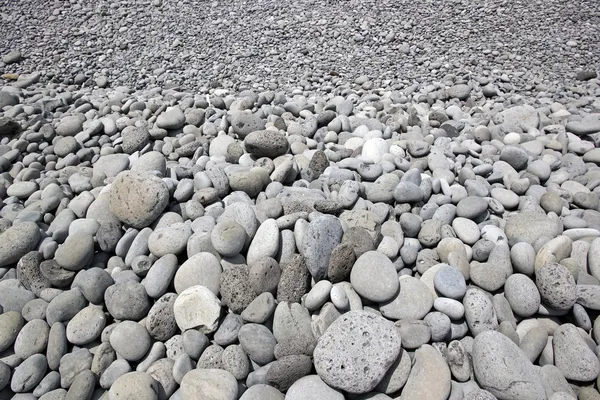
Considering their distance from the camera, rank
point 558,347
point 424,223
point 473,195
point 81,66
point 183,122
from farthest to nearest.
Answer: point 81,66, point 183,122, point 473,195, point 424,223, point 558,347

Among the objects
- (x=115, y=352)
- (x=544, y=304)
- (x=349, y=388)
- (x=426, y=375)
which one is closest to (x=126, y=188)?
(x=115, y=352)

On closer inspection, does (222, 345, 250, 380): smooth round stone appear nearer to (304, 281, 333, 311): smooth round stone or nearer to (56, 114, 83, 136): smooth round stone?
(304, 281, 333, 311): smooth round stone

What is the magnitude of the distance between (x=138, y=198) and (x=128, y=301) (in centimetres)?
72

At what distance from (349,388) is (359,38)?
525 centimetres

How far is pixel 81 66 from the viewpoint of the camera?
5879 millimetres

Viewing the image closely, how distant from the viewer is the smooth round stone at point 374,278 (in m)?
2.33

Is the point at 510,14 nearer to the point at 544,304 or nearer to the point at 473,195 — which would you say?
the point at 473,195

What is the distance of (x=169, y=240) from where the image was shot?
8.59 ft

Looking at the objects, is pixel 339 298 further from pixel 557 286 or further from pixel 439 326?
pixel 557 286

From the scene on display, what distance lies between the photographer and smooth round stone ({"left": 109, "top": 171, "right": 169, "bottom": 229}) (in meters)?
2.77

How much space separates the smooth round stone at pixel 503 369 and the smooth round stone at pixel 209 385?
127cm

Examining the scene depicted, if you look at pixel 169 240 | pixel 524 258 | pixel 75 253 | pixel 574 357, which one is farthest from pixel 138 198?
pixel 574 357

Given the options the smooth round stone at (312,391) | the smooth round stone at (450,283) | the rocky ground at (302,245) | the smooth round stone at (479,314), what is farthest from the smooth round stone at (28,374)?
the smooth round stone at (479,314)

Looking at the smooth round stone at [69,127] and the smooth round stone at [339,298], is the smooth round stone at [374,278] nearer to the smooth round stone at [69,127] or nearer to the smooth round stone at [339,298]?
the smooth round stone at [339,298]
